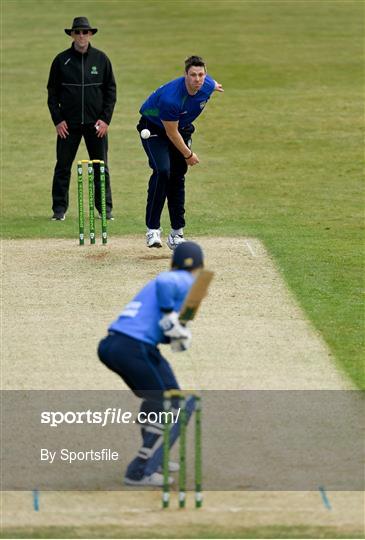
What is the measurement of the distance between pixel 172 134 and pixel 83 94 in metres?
3.49

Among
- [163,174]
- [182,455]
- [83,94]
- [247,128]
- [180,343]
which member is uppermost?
[180,343]

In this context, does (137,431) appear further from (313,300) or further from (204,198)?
(204,198)

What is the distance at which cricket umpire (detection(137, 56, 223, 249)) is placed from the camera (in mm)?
15242

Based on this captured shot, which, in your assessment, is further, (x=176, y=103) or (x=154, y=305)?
(x=176, y=103)

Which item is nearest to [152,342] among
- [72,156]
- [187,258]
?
[187,258]

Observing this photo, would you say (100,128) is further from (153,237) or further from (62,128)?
(153,237)

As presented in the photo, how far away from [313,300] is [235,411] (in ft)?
12.0

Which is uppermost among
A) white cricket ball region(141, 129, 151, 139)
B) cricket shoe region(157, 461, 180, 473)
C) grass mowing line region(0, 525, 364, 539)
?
white cricket ball region(141, 129, 151, 139)

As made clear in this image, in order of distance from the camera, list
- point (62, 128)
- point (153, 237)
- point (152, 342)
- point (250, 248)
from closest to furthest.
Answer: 1. point (152, 342)
2. point (153, 237)
3. point (250, 248)
4. point (62, 128)

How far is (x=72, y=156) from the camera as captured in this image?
1919 centimetres

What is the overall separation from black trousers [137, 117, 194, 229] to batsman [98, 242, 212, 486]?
6163 mm

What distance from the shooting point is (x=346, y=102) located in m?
29.9

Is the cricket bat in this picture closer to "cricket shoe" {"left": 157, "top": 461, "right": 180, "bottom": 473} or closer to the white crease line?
"cricket shoe" {"left": 157, "top": 461, "right": 180, "bottom": 473}

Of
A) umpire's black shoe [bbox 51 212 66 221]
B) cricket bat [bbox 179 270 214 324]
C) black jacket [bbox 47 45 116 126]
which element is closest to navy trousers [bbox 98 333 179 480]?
cricket bat [bbox 179 270 214 324]
